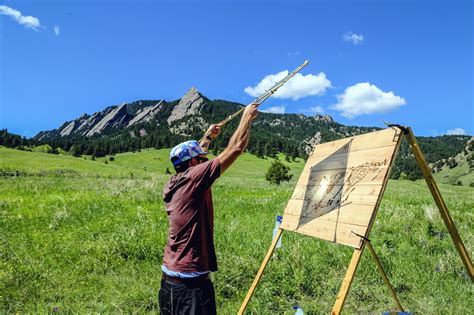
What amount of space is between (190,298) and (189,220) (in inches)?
30.3

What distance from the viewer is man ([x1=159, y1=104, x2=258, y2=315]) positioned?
351cm

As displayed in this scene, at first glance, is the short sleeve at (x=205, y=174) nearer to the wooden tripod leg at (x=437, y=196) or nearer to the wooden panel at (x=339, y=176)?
the wooden panel at (x=339, y=176)

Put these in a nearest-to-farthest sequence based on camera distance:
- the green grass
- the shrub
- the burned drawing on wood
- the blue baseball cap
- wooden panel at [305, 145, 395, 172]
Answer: the blue baseball cap
wooden panel at [305, 145, 395, 172]
the burned drawing on wood
the shrub
the green grass

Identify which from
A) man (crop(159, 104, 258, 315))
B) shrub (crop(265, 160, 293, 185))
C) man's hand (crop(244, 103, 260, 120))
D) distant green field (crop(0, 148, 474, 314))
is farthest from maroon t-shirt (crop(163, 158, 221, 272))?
shrub (crop(265, 160, 293, 185))

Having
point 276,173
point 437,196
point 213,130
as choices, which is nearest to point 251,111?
point 213,130

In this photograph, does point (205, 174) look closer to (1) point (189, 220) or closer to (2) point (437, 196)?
(1) point (189, 220)

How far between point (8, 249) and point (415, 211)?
1150 centimetres

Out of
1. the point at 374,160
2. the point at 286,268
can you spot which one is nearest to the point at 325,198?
the point at 374,160

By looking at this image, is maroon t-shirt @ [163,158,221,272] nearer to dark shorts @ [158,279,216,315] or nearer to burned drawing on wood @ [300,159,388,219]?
dark shorts @ [158,279,216,315]

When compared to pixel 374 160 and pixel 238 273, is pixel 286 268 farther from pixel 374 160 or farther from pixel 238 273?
pixel 374 160

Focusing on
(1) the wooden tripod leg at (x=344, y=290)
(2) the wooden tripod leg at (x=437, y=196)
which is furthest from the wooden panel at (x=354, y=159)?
(1) the wooden tripod leg at (x=344, y=290)

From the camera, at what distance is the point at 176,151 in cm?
387

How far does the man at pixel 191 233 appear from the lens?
3.51m

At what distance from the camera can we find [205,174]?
346 cm
